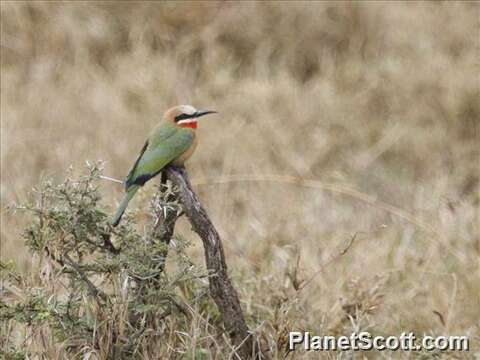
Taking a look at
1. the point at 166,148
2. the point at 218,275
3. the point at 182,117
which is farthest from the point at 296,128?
the point at 218,275

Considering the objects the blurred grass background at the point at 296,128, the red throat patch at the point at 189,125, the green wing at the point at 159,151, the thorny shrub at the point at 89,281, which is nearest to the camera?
the thorny shrub at the point at 89,281

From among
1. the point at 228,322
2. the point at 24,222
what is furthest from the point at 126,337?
the point at 24,222

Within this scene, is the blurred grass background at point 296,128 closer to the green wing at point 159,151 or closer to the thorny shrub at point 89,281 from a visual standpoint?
the green wing at point 159,151

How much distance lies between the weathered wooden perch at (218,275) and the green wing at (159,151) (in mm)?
74

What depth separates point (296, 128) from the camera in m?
5.79

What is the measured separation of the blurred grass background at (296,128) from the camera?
4.24 metres

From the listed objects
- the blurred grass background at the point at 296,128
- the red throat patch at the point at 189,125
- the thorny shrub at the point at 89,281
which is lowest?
the thorny shrub at the point at 89,281

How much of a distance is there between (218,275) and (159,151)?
47cm

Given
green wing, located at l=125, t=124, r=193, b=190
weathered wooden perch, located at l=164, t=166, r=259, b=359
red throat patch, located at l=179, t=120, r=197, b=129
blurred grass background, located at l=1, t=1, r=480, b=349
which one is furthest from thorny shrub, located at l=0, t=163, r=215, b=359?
blurred grass background, located at l=1, t=1, r=480, b=349

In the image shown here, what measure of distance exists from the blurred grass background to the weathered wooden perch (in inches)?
9.5

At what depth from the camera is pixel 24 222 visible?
446cm

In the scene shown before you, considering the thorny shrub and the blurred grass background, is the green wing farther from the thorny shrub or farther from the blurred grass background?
the blurred grass background

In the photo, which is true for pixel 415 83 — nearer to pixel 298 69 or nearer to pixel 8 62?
pixel 298 69

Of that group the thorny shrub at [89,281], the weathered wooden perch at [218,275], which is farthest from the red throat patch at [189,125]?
the thorny shrub at [89,281]
